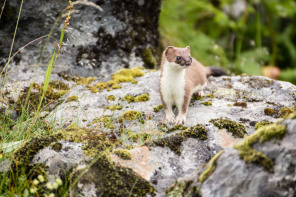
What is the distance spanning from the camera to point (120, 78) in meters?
5.35

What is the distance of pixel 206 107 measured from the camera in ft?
14.7

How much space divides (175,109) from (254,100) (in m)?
1.19

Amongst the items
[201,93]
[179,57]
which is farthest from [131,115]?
[201,93]

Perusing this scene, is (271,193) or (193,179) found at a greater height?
(271,193)

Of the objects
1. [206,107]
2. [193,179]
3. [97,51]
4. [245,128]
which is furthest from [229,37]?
[193,179]

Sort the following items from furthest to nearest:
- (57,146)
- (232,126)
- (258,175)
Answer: (232,126), (57,146), (258,175)

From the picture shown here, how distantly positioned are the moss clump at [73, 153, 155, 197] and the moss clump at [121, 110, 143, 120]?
1354 millimetres

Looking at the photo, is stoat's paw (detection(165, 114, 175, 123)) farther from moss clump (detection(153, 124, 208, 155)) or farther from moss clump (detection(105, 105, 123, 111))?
moss clump (detection(105, 105, 123, 111))

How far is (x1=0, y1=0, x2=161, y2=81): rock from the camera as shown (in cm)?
551

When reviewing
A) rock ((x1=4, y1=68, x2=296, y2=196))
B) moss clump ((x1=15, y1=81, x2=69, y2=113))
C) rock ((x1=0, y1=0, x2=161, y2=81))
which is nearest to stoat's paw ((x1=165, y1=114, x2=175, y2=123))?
rock ((x1=4, y1=68, x2=296, y2=196))

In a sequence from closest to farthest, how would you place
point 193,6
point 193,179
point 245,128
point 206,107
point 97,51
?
point 193,179 < point 245,128 < point 206,107 < point 97,51 < point 193,6

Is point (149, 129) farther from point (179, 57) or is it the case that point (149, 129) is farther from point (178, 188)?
point (178, 188)

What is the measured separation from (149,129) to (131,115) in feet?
1.52

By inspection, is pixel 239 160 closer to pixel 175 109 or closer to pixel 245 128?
pixel 245 128
